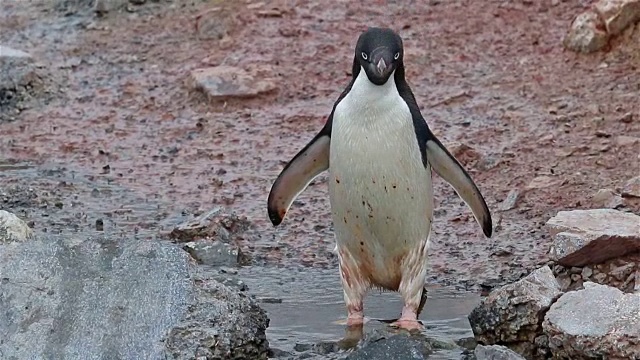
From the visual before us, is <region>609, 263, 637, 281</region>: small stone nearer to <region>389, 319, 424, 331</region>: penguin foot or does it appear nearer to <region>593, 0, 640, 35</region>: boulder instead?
<region>389, 319, 424, 331</region>: penguin foot

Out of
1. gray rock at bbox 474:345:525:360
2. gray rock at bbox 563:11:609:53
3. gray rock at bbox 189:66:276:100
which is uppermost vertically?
gray rock at bbox 563:11:609:53

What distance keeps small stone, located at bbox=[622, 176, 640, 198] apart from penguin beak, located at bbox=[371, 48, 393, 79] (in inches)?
66.4

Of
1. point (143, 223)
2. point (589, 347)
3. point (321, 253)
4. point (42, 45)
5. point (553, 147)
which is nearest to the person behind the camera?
point (589, 347)

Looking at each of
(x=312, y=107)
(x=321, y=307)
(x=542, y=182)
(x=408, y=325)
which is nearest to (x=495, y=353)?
(x=408, y=325)

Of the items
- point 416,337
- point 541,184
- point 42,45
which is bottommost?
point 416,337

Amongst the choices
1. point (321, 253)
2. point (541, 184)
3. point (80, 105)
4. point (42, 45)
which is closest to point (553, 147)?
point (541, 184)

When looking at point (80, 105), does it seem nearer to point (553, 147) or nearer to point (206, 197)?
point (206, 197)

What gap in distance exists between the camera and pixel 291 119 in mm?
7578

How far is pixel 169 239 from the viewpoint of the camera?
5820mm

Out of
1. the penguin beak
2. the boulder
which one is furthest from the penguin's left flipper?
the boulder

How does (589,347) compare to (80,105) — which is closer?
(589,347)

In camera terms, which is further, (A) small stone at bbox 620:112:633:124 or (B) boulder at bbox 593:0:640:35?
(B) boulder at bbox 593:0:640:35

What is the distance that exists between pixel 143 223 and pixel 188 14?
3.65 meters

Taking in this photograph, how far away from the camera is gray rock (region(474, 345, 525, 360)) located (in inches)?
160
